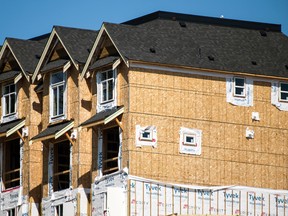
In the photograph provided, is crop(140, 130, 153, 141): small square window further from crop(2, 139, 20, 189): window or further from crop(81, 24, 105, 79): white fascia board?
crop(2, 139, 20, 189): window

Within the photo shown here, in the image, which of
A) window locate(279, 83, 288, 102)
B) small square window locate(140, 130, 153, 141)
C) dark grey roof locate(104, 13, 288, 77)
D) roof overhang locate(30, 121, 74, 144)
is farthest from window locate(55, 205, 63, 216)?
window locate(279, 83, 288, 102)

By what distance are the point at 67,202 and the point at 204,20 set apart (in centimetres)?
1514

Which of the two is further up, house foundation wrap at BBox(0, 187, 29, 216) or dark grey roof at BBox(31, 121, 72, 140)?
dark grey roof at BBox(31, 121, 72, 140)

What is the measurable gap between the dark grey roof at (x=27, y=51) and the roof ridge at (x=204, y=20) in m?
6.70

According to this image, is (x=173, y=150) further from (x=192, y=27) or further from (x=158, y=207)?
(x=192, y=27)

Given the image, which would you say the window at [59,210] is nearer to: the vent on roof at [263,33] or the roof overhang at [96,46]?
the roof overhang at [96,46]

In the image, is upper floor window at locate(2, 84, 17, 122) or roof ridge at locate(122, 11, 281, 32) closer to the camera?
roof ridge at locate(122, 11, 281, 32)

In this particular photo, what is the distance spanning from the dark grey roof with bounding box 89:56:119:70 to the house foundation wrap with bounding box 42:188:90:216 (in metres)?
7.89

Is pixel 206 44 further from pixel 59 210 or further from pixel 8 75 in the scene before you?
pixel 8 75

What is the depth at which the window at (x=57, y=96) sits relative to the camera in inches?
4119

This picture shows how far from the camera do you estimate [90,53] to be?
329ft

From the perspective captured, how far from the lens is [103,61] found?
326ft

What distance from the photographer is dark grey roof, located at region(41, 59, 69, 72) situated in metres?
104

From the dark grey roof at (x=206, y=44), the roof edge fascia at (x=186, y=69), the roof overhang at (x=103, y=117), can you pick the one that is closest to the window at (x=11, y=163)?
the roof overhang at (x=103, y=117)
